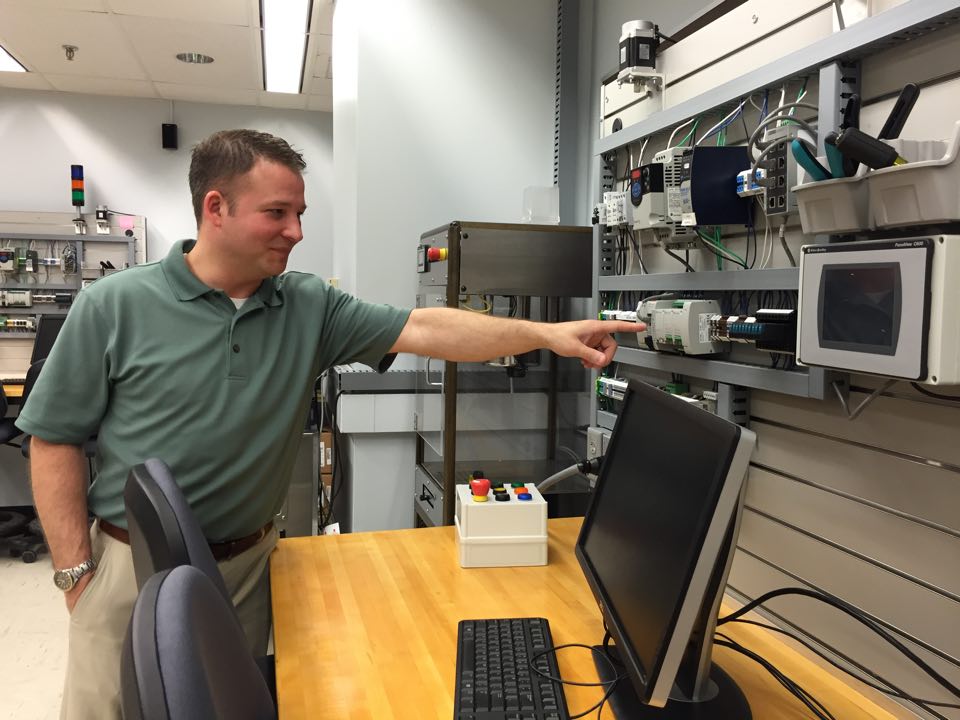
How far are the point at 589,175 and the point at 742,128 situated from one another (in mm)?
1391

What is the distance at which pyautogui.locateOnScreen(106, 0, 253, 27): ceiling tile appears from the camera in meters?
3.65

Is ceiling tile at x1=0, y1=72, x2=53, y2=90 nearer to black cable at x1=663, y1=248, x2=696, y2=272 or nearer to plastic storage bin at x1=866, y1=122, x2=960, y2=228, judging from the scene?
black cable at x1=663, y1=248, x2=696, y2=272

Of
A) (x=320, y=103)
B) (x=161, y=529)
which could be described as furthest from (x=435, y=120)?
(x=320, y=103)

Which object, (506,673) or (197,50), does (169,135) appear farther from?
(506,673)

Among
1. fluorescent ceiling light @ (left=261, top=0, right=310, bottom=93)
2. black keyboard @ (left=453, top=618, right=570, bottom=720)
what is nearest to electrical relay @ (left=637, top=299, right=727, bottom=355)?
black keyboard @ (left=453, top=618, right=570, bottom=720)

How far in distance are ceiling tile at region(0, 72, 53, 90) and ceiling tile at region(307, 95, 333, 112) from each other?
178 centimetres

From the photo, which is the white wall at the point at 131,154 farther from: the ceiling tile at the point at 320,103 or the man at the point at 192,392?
the man at the point at 192,392

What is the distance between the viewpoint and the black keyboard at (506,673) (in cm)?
105

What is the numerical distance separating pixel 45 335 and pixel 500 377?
2639 mm

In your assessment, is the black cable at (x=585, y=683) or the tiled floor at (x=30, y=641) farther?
the tiled floor at (x=30, y=641)

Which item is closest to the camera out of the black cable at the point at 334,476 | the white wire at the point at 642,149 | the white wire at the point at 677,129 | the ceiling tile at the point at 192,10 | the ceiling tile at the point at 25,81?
the white wire at the point at 677,129

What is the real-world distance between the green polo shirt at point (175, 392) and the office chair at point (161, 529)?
1.12 feet

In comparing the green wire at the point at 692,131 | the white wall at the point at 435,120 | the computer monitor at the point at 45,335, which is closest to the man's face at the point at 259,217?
the green wire at the point at 692,131

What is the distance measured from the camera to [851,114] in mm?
1254
